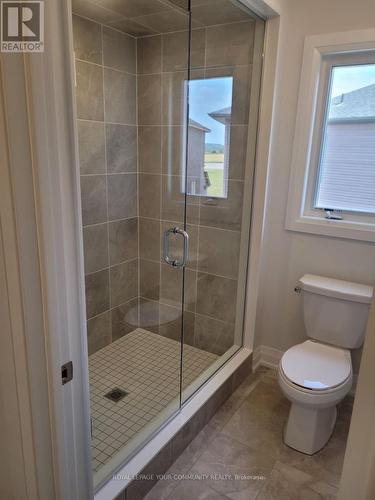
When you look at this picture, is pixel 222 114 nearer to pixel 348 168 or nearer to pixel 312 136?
pixel 312 136

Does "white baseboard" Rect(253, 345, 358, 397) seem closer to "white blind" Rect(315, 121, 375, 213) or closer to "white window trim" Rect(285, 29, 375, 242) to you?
"white window trim" Rect(285, 29, 375, 242)

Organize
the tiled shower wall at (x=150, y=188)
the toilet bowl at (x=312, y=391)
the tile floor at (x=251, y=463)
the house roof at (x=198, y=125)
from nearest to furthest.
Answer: the tile floor at (x=251, y=463)
the toilet bowl at (x=312, y=391)
the tiled shower wall at (x=150, y=188)
the house roof at (x=198, y=125)

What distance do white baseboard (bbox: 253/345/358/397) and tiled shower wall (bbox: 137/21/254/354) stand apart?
23cm

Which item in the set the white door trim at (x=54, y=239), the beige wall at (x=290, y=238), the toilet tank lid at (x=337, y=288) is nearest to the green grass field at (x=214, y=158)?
the beige wall at (x=290, y=238)

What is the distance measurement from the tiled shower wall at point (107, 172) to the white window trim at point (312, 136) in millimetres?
1160

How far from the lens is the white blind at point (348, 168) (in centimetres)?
219

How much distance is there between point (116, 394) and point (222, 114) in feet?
6.28

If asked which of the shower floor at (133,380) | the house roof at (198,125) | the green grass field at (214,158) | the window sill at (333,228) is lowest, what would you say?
the shower floor at (133,380)

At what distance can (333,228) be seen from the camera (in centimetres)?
229

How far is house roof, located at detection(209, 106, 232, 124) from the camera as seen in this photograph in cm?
239

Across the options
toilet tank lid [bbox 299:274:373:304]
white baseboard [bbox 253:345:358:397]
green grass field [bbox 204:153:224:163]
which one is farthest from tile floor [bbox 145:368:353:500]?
green grass field [bbox 204:153:224:163]

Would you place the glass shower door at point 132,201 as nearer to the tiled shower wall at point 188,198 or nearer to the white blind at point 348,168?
the tiled shower wall at point 188,198

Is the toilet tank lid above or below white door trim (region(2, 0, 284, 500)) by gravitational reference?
below

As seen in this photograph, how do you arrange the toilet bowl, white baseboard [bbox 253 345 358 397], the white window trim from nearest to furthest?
the toilet bowl, the white window trim, white baseboard [bbox 253 345 358 397]
